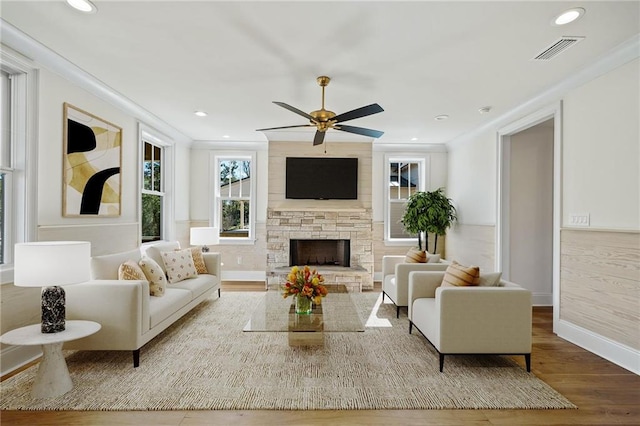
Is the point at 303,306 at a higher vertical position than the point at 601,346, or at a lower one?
higher

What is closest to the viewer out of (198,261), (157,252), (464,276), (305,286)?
(464,276)

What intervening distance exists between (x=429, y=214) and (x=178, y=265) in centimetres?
396

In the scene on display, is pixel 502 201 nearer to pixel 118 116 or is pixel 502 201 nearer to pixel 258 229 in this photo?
pixel 258 229

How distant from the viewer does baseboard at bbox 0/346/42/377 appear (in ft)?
9.06

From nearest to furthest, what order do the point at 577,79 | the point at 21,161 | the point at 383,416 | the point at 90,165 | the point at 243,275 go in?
1. the point at 383,416
2. the point at 21,161
3. the point at 577,79
4. the point at 90,165
5. the point at 243,275

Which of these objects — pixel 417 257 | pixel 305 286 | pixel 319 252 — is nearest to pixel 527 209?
pixel 417 257

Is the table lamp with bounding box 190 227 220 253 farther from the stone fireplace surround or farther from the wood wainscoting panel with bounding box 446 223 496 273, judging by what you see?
the wood wainscoting panel with bounding box 446 223 496 273

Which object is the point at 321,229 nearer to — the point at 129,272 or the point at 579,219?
the point at 129,272

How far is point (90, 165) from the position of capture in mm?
3816

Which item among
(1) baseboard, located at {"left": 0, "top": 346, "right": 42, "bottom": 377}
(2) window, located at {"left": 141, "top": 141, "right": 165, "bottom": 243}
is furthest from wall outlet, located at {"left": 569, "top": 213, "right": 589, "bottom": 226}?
(2) window, located at {"left": 141, "top": 141, "right": 165, "bottom": 243}

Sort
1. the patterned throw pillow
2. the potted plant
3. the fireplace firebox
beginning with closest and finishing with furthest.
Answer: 1. the patterned throw pillow
2. the potted plant
3. the fireplace firebox

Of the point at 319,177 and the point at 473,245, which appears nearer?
the point at 473,245

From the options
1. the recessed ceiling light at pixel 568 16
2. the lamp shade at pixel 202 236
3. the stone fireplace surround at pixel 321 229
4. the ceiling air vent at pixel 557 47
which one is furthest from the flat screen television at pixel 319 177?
the recessed ceiling light at pixel 568 16

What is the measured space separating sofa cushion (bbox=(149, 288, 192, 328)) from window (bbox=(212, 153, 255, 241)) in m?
2.94
